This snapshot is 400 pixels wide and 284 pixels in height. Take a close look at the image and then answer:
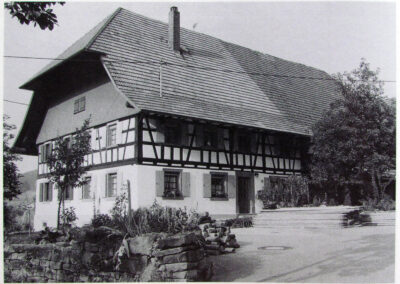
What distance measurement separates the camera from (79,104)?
22.0 metres

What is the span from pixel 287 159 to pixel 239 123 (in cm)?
466

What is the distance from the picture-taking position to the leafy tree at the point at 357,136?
20.3 metres

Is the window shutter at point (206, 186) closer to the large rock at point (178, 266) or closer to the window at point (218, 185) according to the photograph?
the window at point (218, 185)

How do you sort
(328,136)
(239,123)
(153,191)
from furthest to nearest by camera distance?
1. (328,136)
2. (239,123)
3. (153,191)

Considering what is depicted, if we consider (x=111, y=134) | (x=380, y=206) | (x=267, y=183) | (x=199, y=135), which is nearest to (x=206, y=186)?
(x=199, y=135)

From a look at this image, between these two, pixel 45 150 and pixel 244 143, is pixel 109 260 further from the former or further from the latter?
pixel 45 150

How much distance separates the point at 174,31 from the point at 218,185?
763 centimetres

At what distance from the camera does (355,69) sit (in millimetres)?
21312

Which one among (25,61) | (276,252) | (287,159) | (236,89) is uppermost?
(236,89)

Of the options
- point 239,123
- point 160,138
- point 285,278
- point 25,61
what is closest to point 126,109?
point 160,138

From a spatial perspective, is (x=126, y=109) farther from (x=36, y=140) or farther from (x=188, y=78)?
(x=36, y=140)

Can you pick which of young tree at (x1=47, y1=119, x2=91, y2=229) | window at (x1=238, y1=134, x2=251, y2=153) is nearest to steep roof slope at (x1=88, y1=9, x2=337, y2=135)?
window at (x1=238, y1=134, x2=251, y2=153)

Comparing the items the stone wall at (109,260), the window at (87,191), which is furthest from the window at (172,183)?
the stone wall at (109,260)

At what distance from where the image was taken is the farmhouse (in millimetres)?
18844
